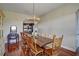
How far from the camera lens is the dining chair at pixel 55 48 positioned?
2238 millimetres

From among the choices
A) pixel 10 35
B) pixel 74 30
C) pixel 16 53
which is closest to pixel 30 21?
pixel 10 35

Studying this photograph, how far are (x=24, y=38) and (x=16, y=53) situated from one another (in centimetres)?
35

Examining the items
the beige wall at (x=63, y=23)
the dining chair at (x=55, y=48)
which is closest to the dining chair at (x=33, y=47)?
the dining chair at (x=55, y=48)

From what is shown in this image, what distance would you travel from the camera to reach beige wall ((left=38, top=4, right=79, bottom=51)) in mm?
2188

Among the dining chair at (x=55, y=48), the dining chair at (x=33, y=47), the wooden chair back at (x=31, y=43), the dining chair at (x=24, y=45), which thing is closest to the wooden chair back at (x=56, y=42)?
the dining chair at (x=55, y=48)

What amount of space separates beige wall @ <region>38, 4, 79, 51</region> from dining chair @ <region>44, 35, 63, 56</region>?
9cm

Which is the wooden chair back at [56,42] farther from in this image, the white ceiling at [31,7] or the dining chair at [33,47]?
the white ceiling at [31,7]

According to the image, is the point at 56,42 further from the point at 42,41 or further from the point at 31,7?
the point at 31,7

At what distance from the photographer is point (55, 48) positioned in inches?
89.7

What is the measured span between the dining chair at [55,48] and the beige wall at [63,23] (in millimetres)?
87

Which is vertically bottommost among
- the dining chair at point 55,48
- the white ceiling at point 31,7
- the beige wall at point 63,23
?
the dining chair at point 55,48

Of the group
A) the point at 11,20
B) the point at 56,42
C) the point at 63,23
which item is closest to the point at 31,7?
the point at 11,20

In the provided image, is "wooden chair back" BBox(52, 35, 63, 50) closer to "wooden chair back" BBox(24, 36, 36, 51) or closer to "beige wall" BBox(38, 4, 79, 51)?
"beige wall" BBox(38, 4, 79, 51)

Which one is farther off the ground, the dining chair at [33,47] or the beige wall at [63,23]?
the beige wall at [63,23]
